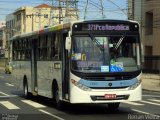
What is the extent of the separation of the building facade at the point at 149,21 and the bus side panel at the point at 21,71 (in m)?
24.7

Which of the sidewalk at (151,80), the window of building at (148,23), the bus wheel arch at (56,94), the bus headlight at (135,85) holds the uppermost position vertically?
the window of building at (148,23)

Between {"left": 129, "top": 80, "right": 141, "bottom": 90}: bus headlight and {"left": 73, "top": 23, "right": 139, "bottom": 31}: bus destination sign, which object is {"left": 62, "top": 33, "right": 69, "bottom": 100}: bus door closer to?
{"left": 73, "top": 23, "right": 139, "bottom": 31}: bus destination sign

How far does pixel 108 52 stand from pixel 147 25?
129 feet

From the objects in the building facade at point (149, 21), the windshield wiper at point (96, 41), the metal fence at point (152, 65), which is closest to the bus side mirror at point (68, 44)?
the windshield wiper at point (96, 41)

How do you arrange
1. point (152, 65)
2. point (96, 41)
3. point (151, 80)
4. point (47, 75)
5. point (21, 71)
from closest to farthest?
point (96, 41)
point (47, 75)
point (21, 71)
point (151, 80)
point (152, 65)

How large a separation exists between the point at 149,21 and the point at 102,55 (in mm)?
39512

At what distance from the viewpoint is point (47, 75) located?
1984 centimetres

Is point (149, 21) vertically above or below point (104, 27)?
above

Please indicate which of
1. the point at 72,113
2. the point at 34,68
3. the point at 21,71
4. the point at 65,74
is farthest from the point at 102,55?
the point at 21,71

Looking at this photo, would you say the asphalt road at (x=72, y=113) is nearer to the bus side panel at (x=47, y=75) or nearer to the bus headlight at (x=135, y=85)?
the bus side panel at (x=47, y=75)

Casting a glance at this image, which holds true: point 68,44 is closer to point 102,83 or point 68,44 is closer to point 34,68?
point 102,83

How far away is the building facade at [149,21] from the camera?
51.3 meters

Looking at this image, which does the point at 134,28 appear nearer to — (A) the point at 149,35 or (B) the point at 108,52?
(B) the point at 108,52

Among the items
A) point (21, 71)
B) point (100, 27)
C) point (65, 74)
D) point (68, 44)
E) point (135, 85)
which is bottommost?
point (135, 85)
